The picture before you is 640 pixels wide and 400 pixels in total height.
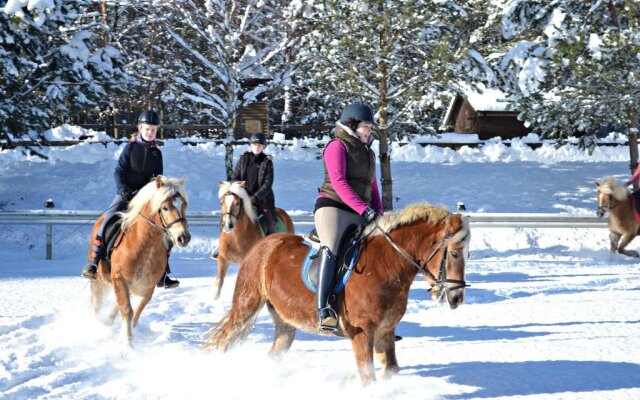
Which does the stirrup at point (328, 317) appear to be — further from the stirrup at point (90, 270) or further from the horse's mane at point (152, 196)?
the stirrup at point (90, 270)

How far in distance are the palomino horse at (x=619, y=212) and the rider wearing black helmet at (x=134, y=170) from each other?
10496 millimetres

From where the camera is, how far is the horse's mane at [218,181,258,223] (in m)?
10.8

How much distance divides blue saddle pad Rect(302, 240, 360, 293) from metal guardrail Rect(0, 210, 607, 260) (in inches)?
419

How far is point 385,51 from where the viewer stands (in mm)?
18156

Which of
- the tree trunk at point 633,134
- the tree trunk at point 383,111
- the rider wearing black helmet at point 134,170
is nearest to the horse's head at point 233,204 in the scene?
the rider wearing black helmet at point 134,170

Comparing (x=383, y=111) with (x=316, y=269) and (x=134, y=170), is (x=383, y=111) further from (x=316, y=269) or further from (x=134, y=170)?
(x=316, y=269)

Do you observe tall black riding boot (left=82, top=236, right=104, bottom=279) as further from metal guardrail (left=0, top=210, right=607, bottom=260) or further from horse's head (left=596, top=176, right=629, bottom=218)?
horse's head (left=596, top=176, right=629, bottom=218)

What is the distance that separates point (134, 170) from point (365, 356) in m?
4.43

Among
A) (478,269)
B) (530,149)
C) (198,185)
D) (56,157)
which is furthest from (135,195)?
(530,149)

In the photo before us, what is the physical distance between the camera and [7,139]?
19.5m

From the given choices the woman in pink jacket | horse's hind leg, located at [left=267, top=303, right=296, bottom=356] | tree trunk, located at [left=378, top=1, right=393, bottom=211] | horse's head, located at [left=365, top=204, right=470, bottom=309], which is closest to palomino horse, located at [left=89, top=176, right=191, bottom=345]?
horse's hind leg, located at [left=267, top=303, right=296, bottom=356]

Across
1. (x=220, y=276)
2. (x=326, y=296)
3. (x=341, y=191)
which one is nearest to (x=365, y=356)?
(x=326, y=296)

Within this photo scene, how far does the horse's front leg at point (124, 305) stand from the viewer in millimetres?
8008

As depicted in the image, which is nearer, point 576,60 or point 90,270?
point 90,270
